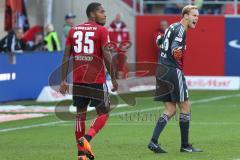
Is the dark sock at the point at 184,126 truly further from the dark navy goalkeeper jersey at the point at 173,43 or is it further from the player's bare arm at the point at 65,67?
the player's bare arm at the point at 65,67

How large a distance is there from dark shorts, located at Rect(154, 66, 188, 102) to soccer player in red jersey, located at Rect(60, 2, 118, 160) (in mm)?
1100

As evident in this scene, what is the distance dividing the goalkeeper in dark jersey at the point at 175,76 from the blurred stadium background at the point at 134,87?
Answer: 0.28 metres

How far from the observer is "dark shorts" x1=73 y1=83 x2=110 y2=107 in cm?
1151

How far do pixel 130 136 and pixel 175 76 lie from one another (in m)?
2.44

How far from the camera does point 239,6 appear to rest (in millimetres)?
26828

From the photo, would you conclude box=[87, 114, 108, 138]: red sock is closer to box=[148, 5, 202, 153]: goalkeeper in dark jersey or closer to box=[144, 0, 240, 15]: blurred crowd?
box=[148, 5, 202, 153]: goalkeeper in dark jersey

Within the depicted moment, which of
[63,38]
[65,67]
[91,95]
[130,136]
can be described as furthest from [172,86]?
[63,38]

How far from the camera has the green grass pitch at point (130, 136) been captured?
12086 millimetres

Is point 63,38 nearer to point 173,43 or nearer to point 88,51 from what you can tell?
point 173,43

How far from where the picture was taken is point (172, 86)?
12.3 m

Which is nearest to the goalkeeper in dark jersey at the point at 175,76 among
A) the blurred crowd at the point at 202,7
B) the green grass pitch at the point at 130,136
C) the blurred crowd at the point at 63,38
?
the green grass pitch at the point at 130,136

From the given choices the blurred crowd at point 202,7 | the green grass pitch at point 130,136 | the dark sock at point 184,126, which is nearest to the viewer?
the green grass pitch at point 130,136

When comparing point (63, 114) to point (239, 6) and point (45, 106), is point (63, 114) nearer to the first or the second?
point (45, 106)

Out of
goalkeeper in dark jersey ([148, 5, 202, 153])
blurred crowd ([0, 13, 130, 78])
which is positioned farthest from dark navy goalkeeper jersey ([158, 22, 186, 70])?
blurred crowd ([0, 13, 130, 78])
